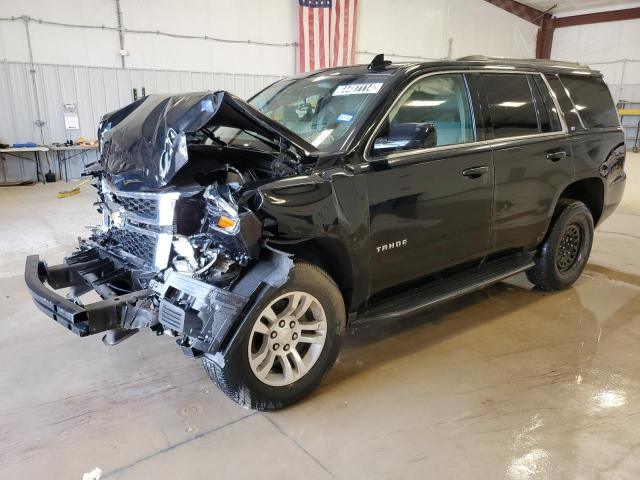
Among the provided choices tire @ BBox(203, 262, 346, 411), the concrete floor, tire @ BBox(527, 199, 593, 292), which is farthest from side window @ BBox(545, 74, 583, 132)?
tire @ BBox(203, 262, 346, 411)

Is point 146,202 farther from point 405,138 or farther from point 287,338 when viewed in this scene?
point 405,138

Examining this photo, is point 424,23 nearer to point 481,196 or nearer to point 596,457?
point 481,196

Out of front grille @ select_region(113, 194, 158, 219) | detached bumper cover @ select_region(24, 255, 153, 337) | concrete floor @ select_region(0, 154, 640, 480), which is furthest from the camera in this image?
front grille @ select_region(113, 194, 158, 219)

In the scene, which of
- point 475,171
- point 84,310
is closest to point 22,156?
point 84,310

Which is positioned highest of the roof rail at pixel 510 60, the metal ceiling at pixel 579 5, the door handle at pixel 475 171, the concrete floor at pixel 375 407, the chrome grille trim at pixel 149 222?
the metal ceiling at pixel 579 5

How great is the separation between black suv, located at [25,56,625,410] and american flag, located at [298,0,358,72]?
10.5 metres

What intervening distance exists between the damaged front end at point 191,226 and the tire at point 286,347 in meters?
0.11

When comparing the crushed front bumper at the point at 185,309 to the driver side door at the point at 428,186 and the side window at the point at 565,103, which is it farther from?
the side window at the point at 565,103

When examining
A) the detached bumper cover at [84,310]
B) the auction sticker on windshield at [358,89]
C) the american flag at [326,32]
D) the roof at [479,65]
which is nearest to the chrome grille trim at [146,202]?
the detached bumper cover at [84,310]

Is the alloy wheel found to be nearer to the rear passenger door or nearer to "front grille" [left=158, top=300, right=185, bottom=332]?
"front grille" [left=158, top=300, right=185, bottom=332]

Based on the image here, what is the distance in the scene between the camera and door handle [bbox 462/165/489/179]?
3.17 metres

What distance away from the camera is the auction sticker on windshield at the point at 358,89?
2.96 metres

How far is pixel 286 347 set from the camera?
102 inches

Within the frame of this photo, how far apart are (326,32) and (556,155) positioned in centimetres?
1136
